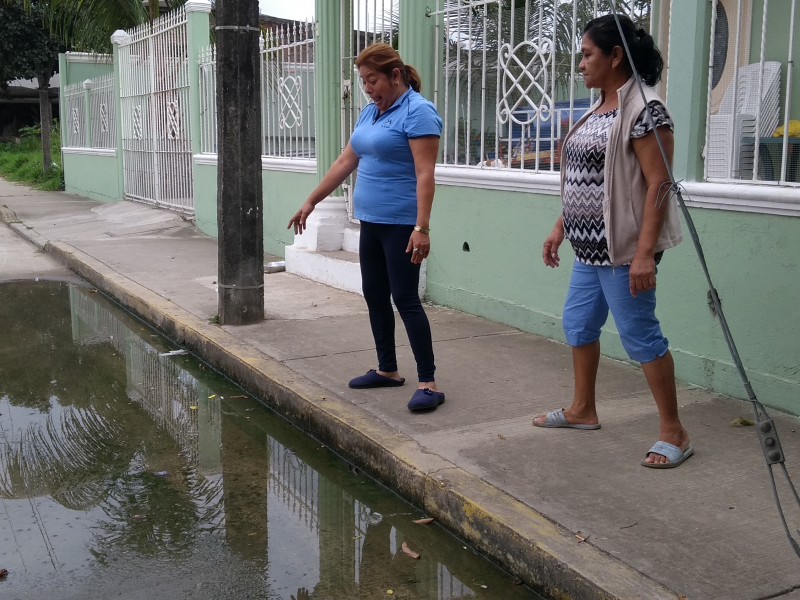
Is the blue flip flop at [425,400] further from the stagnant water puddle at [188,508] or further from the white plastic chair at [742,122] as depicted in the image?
the white plastic chair at [742,122]

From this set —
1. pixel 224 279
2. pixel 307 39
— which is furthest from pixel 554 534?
pixel 307 39

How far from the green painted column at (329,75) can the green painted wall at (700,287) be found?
2.30 metres

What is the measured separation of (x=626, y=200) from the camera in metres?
3.61

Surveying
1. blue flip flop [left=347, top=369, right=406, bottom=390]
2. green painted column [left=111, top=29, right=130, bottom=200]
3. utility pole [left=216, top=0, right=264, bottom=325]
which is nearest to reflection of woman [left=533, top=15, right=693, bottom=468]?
blue flip flop [left=347, top=369, right=406, bottom=390]

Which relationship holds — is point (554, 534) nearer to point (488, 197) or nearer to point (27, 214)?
point (488, 197)

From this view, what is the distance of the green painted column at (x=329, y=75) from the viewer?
828 cm

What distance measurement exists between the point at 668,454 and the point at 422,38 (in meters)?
4.15

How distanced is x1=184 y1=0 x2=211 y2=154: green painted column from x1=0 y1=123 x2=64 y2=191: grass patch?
11.2 meters

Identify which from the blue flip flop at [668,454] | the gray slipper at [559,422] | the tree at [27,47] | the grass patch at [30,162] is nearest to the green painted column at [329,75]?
the gray slipper at [559,422]

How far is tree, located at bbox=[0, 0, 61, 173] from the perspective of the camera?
22.9 m

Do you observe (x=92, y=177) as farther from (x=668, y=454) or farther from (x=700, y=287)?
(x=668, y=454)

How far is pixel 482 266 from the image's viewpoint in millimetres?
6449

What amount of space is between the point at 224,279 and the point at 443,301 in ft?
5.38

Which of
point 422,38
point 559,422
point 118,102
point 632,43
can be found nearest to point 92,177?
point 118,102
